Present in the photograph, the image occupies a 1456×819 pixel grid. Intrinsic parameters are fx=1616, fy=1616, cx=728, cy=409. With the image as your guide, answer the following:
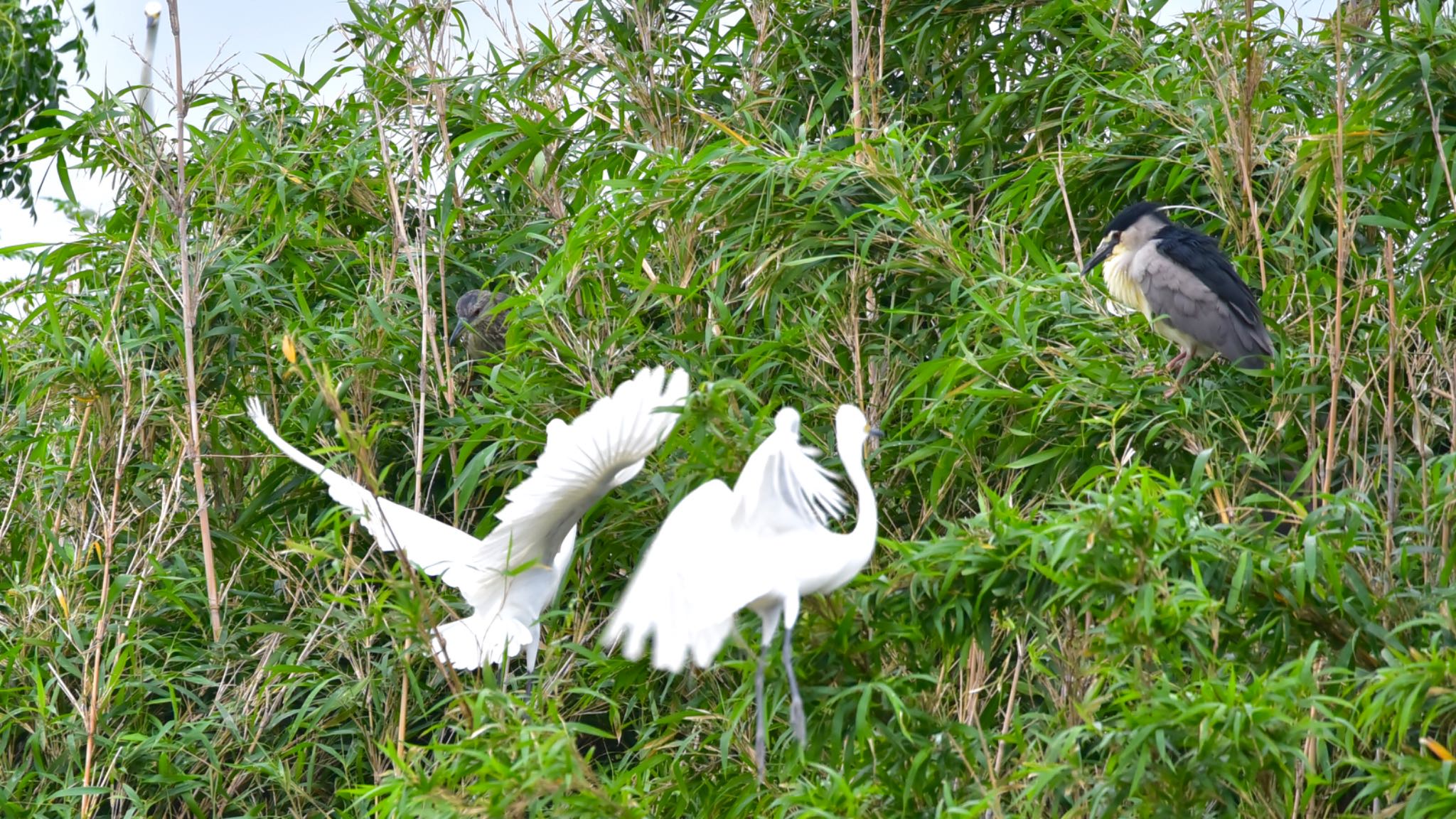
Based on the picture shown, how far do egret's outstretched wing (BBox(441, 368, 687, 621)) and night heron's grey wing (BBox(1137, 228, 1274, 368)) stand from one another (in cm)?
137

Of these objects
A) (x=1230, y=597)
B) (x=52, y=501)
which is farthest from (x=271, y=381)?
(x=1230, y=597)

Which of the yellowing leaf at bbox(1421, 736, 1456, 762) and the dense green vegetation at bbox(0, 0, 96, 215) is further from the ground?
the dense green vegetation at bbox(0, 0, 96, 215)

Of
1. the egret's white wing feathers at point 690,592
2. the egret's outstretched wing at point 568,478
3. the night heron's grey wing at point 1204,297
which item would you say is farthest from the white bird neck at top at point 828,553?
the night heron's grey wing at point 1204,297

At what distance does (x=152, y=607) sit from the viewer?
13.5ft

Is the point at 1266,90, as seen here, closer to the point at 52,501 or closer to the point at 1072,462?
the point at 1072,462

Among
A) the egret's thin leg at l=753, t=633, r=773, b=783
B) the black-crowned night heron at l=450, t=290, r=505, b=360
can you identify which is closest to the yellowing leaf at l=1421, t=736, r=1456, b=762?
the egret's thin leg at l=753, t=633, r=773, b=783

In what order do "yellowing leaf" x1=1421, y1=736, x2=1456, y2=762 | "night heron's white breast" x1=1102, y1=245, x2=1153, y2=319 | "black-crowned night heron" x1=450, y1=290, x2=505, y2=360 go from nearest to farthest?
1. "yellowing leaf" x1=1421, y1=736, x2=1456, y2=762
2. "night heron's white breast" x1=1102, y1=245, x2=1153, y2=319
3. "black-crowned night heron" x1=450, y1=290, x2=505, y2=360

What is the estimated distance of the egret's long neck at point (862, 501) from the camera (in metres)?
2.69

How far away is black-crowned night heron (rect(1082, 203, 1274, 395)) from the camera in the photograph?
3.78 m

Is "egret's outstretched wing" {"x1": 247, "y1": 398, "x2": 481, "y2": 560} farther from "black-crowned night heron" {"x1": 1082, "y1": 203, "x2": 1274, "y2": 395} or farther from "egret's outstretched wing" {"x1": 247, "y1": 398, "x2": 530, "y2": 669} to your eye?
"black-crowned night heron" {"x1": 1082, "y1": 203, "x2": 1274, "y2": 395}

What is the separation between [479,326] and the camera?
4.95 m

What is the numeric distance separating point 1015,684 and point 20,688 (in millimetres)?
2405

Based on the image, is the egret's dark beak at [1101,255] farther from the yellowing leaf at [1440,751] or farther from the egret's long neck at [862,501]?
the yellowing leaf at [1440,751]

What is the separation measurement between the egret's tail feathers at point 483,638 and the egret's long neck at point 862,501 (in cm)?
95
